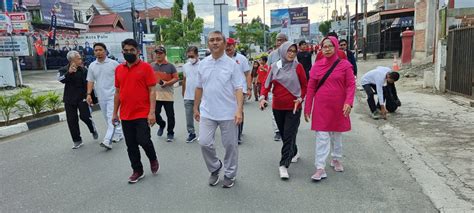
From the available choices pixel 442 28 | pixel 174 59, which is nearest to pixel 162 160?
pixel 442 28

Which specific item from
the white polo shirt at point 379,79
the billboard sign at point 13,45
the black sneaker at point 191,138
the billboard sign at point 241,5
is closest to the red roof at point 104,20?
the billboard sign at point 241,5

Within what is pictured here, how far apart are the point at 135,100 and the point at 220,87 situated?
106 cm

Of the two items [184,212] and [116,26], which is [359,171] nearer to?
[184,212]

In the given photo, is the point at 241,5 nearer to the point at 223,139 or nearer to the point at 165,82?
the point at 165,82

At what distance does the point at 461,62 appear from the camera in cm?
966

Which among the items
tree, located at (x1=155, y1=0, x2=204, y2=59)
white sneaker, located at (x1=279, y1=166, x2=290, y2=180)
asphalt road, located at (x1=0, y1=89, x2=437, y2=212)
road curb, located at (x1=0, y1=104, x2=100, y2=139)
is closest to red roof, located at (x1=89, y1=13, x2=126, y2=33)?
tree, located at (x1=155, y1=0, x2=204, y2=59)

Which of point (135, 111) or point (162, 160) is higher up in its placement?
point (135, 111)

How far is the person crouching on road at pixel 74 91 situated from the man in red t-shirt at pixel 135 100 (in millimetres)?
2012

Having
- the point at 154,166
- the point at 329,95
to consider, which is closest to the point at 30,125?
the point at 154,166

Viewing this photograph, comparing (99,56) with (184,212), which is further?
(99,56)

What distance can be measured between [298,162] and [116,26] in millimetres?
41826

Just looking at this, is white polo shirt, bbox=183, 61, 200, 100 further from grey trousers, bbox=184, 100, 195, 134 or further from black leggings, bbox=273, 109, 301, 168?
black leggings, bbox=273, 109, 301, 168

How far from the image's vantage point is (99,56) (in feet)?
19.5

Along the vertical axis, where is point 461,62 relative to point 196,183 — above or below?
above
